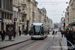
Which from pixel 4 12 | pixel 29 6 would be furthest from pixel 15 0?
pixel 29 6

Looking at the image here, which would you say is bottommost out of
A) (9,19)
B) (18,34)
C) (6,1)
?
(18,34)

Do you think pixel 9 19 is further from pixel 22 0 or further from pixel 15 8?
pixel 22 0

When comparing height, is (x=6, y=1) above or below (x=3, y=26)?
above

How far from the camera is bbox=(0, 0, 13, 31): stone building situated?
116 ft

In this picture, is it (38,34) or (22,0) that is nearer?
(38,34)

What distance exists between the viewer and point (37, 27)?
3353 centimetres

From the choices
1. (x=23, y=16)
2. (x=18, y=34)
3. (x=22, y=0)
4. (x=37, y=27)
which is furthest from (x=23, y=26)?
(x=37, y=27)

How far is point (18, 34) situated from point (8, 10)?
11040mm

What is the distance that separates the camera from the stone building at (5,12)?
3533 cm

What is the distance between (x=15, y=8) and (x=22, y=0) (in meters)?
25.0

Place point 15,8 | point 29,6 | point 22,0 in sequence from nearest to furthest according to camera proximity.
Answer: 1. point 15,8
2. point 22,0
3. point 29,6

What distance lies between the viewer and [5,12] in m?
37.4

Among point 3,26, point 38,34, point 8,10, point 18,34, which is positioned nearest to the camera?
point 38,34

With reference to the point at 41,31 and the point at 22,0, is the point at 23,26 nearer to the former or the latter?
the point at 22,0
